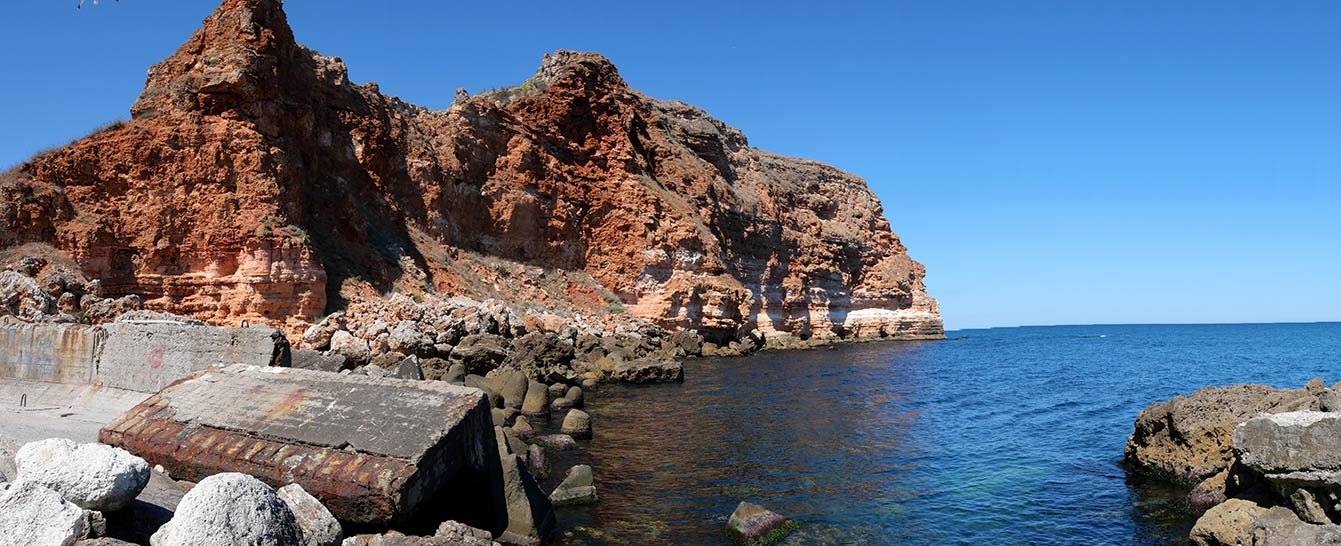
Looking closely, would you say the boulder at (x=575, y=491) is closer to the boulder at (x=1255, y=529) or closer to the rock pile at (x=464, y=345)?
the rock pile at (x=464, y=345)

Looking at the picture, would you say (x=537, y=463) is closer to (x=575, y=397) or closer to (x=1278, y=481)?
(x=575, y=397)

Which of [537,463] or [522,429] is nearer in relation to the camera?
[537,463]

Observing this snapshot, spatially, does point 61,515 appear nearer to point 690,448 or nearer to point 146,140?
point 690,448

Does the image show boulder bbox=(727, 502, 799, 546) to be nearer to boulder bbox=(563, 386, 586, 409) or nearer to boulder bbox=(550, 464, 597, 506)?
boulder bbox=(550, 464, 597, 506)

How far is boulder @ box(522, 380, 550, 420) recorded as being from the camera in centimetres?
1880

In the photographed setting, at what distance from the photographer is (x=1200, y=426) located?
12.7 m

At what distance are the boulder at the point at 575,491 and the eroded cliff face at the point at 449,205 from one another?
67.5 feet

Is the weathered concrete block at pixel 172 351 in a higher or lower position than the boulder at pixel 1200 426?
higher

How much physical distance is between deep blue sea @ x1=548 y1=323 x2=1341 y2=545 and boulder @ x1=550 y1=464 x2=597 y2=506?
0.23 meters

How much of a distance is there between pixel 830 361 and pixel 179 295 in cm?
3010

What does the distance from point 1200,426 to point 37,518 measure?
1518 cm

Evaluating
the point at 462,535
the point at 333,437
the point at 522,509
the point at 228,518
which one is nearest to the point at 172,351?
the point at 333,437

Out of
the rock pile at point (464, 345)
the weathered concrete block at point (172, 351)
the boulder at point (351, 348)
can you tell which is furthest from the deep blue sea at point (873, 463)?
the boulder at point (351, 348)

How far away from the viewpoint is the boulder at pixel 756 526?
9.95 m
